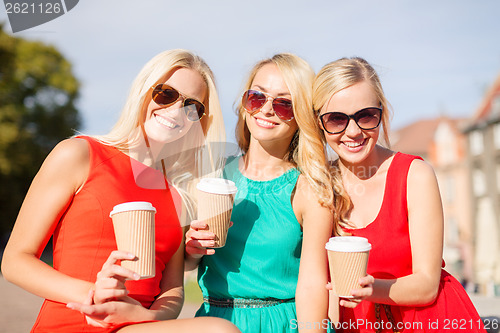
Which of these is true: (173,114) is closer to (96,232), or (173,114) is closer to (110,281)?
(96,232)

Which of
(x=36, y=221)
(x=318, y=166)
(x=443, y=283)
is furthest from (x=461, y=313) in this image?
(x=36, y=221)

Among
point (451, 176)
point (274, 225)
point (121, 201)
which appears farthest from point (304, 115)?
point (451, 176)

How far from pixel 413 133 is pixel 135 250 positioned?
49444 mm

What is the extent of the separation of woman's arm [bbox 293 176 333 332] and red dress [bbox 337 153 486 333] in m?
0.29

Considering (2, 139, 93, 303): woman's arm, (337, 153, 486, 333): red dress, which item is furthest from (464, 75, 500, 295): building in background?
(2, 139, 93, 303): woman's arm

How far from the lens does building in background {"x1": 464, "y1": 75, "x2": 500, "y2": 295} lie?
106ft

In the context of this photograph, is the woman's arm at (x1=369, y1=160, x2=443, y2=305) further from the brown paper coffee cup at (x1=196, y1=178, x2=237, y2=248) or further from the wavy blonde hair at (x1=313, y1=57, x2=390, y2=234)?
the brown paper coffee cup at (x1=196, y1=178, x2=237, y2=248)

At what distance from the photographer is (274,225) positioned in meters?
3.10

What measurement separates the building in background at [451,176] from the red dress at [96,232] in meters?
32.2

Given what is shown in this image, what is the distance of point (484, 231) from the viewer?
3350cm

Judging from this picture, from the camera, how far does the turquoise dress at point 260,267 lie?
3047mm

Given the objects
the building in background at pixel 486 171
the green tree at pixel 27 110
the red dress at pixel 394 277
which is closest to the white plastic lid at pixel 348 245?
the red dress at pixel 394 277

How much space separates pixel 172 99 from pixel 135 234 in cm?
104

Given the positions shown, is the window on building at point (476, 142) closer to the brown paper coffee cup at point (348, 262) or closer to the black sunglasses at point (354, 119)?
the black sunglasses at point (354, 119)
